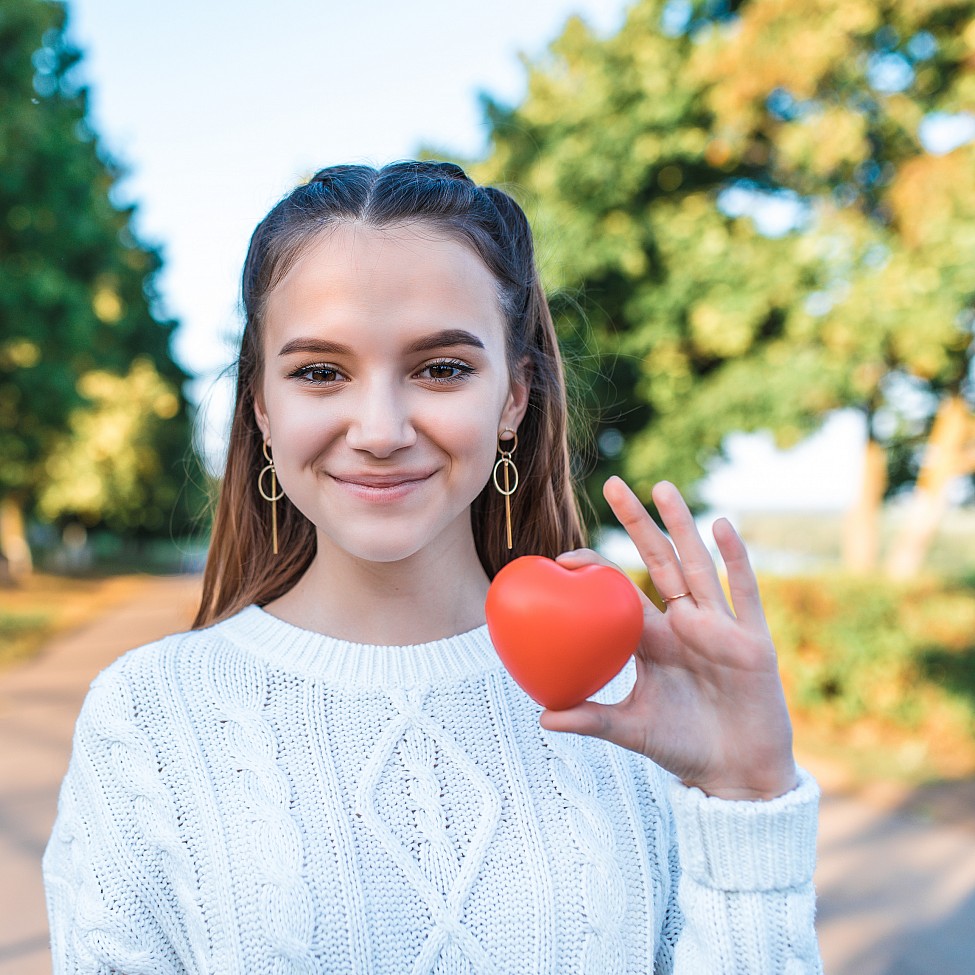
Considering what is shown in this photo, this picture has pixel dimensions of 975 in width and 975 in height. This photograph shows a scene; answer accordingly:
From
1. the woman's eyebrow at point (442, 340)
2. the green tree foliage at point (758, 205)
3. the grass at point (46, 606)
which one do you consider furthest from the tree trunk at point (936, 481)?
the grass at point (46, 606)

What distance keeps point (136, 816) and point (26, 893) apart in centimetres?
389

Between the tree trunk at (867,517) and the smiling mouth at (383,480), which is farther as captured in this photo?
the tree trunk at (867,517)

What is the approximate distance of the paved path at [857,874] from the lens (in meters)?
4.19

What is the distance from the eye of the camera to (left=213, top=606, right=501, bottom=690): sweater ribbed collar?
1.73m

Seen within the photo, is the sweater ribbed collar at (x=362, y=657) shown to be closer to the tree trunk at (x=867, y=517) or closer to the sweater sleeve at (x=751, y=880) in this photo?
the sweater sleeve at (x=751, y=880)

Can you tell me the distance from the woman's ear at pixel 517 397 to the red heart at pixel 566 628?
0.42 metres

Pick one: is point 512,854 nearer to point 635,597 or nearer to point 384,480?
point 635,597

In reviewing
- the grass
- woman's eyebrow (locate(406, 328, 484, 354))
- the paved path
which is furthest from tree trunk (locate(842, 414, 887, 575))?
the grass

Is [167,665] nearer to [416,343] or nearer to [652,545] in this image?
[416,343]

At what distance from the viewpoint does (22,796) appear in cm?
600

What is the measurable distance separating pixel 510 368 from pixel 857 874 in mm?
4429

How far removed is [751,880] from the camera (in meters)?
1.36

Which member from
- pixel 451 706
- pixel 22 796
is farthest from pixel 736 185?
pixel 451 706

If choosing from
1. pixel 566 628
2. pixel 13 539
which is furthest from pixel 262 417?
pixel 13 539
